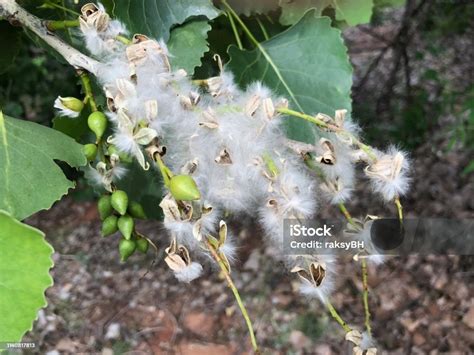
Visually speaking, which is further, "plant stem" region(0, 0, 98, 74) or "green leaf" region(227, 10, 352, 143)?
"green leaf" region(227, 10, 352, 143)

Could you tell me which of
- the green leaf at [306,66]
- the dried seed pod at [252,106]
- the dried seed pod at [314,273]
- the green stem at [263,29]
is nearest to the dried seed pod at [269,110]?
the dried seed pod at [252,106]

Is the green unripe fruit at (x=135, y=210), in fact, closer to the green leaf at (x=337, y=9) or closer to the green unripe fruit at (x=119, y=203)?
the green unripe fruit at (x=119, y=203)

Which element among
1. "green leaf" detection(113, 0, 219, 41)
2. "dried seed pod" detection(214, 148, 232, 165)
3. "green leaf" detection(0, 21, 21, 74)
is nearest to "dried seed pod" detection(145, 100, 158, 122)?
"dried seed pod" detection(214, 148, 232, 165)

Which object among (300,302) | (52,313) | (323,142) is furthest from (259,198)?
(52,313)

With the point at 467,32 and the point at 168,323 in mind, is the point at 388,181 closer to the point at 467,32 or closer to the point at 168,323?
the point at 168,323

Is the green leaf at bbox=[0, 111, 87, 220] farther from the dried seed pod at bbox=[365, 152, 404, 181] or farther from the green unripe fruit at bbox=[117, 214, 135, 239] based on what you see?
the dried seed pod at bbox=[365, 152, 404, 181]

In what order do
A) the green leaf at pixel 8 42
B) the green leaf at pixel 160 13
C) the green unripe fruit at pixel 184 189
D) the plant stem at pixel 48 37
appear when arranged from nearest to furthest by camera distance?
the green unripe fruit at pixel 184 189, the plant stem at pixel 48 37, the green leaf at pixel 160 13, the green leaf at pixel 8 42
